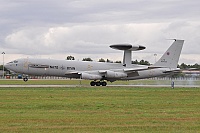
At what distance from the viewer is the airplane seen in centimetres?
6512

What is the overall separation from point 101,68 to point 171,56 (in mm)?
10805

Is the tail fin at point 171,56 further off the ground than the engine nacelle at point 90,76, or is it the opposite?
the tail fin at point 171,56

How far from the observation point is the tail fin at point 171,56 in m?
70.6

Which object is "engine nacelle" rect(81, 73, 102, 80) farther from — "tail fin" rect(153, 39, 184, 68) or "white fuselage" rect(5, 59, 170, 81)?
"tail fin" rect(153, 39, 184, 68)

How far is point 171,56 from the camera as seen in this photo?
232 feet

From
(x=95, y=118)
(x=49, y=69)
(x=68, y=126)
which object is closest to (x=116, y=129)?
(x=68, y=126)

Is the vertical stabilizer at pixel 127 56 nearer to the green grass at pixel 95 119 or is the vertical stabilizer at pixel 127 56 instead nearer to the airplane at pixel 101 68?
the airplane at pixel 101 68

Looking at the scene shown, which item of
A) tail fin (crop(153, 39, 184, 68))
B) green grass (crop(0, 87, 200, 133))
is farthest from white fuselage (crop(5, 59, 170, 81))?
green grass (crop(0, 87, 200, 133))

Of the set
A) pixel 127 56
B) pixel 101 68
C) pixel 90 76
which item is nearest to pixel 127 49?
pixel 127 56

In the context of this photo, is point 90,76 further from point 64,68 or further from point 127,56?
point 127,56

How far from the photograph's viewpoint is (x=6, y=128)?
1769 cm

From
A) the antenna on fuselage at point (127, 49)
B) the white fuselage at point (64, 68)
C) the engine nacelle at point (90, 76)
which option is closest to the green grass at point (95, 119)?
the engine nacelle at point (90, 76)

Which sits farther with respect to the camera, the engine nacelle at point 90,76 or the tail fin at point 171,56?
the tail fin at point 171,56

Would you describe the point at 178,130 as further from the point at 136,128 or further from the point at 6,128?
the point at 6,128
